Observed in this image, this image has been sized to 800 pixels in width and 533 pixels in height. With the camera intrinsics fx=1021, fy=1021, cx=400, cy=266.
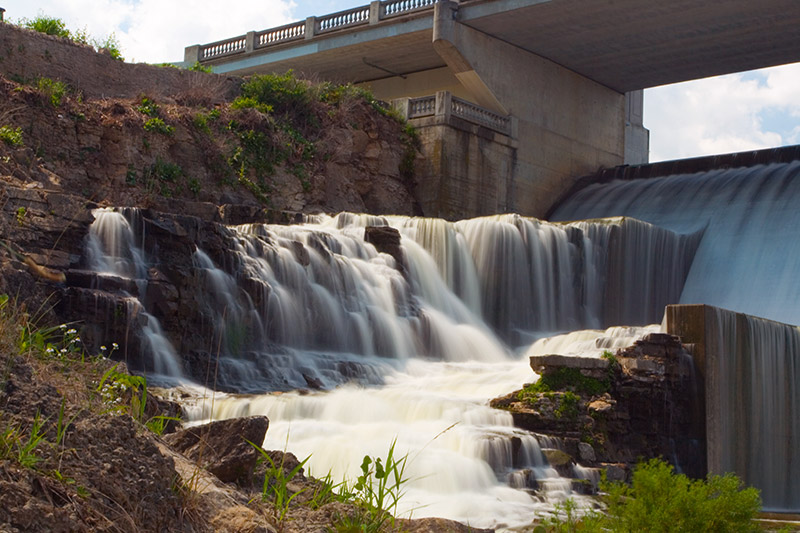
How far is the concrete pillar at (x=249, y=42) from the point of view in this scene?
3394cm

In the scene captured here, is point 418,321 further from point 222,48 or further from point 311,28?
point 222,48

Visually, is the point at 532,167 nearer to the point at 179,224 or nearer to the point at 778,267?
the point at 778,267

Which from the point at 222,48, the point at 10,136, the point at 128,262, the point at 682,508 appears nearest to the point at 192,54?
the point at 222,48

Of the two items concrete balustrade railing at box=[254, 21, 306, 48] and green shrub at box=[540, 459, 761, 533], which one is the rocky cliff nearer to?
concrete balustrade railing at box=[254, 21, 306, 48]

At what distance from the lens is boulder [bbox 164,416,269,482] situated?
5.69 m

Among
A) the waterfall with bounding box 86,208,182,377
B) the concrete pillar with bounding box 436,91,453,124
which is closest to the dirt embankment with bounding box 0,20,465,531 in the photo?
the waterfall with bounding box 86,208,182,377

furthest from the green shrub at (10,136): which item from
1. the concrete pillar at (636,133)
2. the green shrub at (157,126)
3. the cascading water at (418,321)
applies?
the concrete pillar at (636,133)

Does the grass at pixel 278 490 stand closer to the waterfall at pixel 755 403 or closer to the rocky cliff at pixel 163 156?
the rocky cliff at pixel 163 156

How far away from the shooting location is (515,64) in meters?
30.7

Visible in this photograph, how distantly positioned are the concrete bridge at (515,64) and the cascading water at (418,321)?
5.40 metres

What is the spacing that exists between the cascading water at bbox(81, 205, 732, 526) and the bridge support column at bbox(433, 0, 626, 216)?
19.7 ft

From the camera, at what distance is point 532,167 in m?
31.0

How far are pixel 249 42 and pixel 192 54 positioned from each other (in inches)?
129

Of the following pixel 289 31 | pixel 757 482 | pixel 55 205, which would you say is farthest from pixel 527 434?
pixel 289 31
